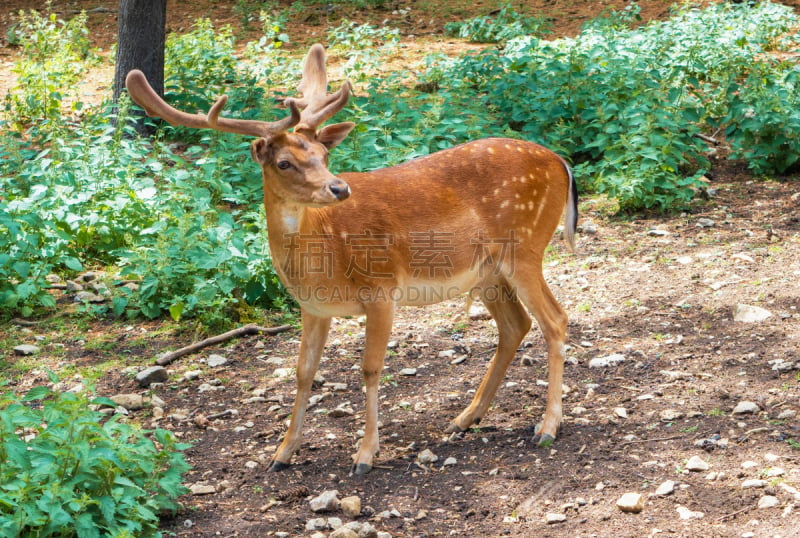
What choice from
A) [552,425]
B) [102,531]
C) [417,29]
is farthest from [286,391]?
[417,29]

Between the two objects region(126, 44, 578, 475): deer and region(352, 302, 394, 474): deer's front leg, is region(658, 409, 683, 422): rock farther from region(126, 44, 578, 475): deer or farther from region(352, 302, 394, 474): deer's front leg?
region(352, 302, 394, 474): deer's front leg

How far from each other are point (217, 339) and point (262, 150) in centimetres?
221

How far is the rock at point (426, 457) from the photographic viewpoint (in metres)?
5.16

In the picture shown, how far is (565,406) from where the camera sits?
564 centimetres

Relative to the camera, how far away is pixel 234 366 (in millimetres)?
6422

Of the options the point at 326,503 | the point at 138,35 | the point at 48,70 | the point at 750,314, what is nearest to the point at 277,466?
the point at 326,503

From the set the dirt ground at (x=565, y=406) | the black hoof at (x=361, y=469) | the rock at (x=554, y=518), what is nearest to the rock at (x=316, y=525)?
the dirt ground at (x=565, y=406)

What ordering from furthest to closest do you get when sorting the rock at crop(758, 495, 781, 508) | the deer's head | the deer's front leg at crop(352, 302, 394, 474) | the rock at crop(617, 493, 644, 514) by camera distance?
the deer's front leg at crop(352, 302, 394, 474) → the deer's head → the rock at crop(617, 493, 644, 514) → the rock at crop(758, 495, 781, 508)

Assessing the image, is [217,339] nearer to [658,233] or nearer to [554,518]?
[554,518]

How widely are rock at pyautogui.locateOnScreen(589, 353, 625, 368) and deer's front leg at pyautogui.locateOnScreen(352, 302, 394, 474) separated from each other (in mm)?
1623

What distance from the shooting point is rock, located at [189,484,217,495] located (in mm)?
4801

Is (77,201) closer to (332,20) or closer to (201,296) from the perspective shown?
(201,296)

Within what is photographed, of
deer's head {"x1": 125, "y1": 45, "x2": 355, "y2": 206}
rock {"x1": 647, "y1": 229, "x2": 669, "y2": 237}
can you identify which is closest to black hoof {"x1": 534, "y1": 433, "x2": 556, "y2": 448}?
deer's head {"x1": 125, "y1": 45, "x2": 355, "y2": 206}

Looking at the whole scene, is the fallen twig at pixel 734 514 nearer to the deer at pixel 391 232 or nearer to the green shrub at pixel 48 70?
the deer at pixel 391 232
